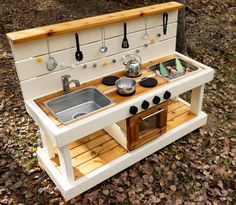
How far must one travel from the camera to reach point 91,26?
2.90 meters

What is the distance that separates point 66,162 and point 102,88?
0.91 m

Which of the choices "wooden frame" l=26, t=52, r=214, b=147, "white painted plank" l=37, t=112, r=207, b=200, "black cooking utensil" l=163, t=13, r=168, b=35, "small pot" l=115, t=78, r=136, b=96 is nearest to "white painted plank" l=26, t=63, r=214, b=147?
"wooden frame" l=26, t=52, r=214, b=147

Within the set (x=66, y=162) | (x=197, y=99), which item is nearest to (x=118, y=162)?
(x=66, y=162)

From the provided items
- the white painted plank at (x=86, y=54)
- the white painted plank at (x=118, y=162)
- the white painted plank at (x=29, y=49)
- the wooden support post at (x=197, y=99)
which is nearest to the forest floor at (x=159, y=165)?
the white painted plank at (x=118, y=162)

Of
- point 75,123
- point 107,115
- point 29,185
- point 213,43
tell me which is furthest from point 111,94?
point 213,43

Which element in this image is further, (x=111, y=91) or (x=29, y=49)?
(x=111, y=91)

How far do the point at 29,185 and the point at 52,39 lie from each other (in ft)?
5.42

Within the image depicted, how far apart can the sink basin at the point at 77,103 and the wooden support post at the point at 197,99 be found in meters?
Answer: 1.33

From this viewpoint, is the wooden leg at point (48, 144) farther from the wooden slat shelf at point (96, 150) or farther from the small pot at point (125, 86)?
the small pot at point (125, 86)

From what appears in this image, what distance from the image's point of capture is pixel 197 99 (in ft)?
12.1

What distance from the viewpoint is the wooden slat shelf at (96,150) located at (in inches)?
123

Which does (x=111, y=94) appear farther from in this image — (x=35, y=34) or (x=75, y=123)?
(x=35, y=34)

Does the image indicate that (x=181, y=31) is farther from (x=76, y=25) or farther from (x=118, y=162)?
(x=118, y=162)

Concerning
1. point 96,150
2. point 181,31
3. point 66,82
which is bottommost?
point 96,150
